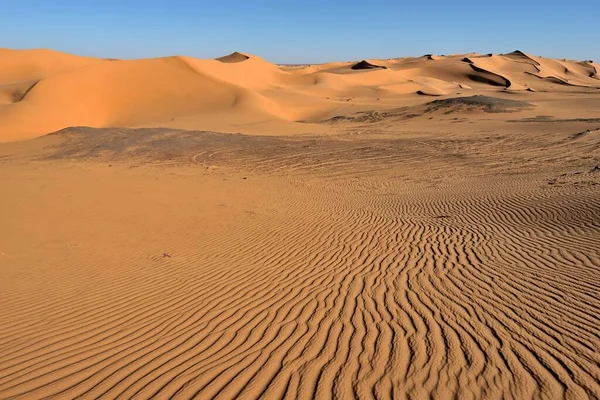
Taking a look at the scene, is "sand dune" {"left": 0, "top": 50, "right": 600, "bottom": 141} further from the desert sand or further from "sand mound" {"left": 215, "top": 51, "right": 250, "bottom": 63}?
the desert sand

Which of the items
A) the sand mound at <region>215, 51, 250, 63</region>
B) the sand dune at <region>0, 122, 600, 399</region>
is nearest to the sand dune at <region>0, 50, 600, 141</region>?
the sand mound at <region>215, 51, 250, 63</region>

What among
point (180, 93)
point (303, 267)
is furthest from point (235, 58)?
point (303, 267)

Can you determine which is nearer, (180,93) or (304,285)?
(304,285)

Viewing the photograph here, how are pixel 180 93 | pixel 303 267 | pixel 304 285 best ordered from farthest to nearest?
1. pixel 180 93
2. pixel 303 267
3. pixel 304 285

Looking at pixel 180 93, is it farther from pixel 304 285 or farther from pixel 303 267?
pixel 304 285

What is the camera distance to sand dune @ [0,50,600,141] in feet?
114

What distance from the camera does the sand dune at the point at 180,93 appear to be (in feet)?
114

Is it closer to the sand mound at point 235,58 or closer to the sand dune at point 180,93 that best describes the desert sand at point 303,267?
the sand dune at point 180,93

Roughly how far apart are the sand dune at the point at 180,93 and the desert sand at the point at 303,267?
11092mm

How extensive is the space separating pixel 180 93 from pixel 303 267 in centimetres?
3871

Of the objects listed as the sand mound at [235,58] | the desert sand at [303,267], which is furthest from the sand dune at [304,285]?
the sand mound at [235,58]

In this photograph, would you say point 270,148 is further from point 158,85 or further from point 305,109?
point 158,85

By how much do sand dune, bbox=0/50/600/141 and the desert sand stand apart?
11.1 metres

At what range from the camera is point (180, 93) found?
43.3m
